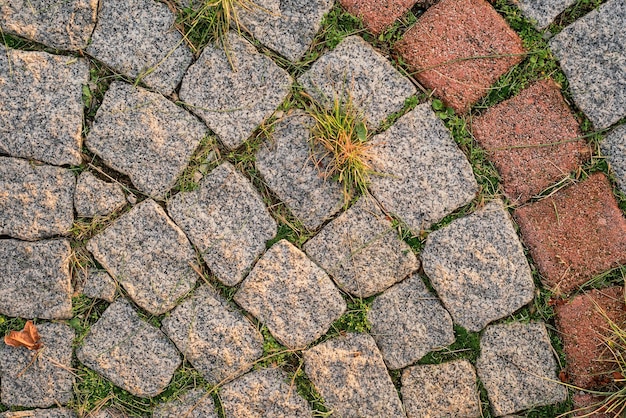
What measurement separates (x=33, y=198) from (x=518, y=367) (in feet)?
6.47

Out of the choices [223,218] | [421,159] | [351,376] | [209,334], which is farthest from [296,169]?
[351,376]

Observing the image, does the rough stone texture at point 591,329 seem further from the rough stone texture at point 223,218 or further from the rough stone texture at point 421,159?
the rough stone texture at point 223,218

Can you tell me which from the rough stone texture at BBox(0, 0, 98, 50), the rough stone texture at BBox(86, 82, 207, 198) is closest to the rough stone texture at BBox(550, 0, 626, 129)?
the rough stone texture at BBox(86, 82, 207, 198)

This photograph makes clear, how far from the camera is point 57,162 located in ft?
6.81

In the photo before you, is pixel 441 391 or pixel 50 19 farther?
pixel 441 391

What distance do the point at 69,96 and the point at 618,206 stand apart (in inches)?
83.9

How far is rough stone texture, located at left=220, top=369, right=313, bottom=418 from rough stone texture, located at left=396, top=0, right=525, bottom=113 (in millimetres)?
1281

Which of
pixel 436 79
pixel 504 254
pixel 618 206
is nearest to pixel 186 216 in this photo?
pixel 436 79

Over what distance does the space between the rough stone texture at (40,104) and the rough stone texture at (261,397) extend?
1.09 metres

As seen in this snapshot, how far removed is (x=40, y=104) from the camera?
2053 mm

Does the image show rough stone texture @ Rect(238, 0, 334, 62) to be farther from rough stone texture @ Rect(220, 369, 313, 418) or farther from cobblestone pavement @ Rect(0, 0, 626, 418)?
rough stone texture @ Rect(220, 369, 313, 418)

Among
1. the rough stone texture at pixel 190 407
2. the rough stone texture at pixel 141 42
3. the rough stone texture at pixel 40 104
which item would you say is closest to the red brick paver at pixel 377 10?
the rough stone texture at pixel 141 42

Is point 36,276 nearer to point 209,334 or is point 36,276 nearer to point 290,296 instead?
point 209,334

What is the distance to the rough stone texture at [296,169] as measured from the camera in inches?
83.0
